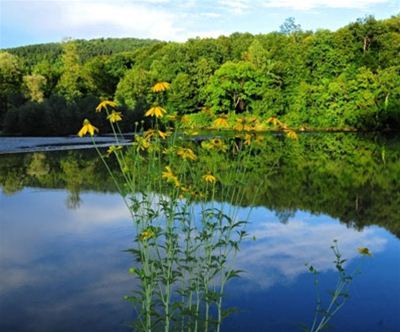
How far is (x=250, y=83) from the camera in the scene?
1670 inches

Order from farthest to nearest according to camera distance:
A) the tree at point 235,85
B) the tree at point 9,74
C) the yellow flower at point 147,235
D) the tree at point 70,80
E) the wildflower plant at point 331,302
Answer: the tree at point 70,80 < the tree at point 9,74 < the tree at point 235,85 < the wildflower plant at point 331,302 < the yellow flower at point 147,235

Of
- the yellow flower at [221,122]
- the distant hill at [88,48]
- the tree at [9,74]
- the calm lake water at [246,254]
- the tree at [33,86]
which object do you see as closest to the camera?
the yellow flower at [221,122]

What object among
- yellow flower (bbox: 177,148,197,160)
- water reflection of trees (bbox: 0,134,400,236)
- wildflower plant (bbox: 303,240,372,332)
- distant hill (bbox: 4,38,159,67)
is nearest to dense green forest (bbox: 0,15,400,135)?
water reflection of trees (bbox: 0,134,400,236)

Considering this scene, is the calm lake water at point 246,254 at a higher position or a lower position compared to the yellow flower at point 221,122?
lower

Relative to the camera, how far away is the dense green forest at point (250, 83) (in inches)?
1244

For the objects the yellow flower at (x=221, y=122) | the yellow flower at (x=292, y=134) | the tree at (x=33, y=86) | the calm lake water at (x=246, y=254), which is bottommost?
the calm lake water at (x=246, y=254)

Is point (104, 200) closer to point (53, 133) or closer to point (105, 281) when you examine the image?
point (105, 281)

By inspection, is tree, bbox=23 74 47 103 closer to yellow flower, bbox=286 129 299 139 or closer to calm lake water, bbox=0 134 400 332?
calm lake water, bbox=0 134 400 332

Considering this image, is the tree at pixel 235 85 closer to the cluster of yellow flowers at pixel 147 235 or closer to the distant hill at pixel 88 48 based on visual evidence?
the cluster of yellow flowers at pixel 147 235

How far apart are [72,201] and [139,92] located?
124 ft

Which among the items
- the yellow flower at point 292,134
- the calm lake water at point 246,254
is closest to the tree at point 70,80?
the calm lake water at point 246,254

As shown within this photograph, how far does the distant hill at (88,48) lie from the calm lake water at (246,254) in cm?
7346

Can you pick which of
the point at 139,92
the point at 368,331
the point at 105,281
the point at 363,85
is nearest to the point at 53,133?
the point at 139,92

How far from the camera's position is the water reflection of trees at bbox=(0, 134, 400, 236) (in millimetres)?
9398
